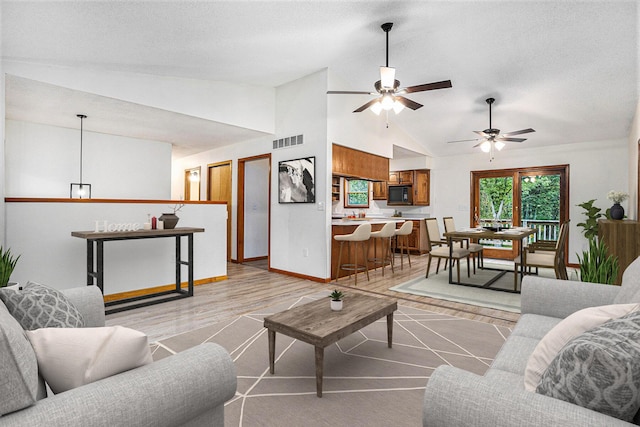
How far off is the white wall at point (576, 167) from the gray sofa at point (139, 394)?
770 centimetres

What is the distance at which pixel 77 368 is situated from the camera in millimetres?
996

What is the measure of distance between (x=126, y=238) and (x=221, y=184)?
12.1 ft

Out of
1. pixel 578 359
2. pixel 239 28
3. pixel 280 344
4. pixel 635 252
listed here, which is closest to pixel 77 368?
pixel 578 359

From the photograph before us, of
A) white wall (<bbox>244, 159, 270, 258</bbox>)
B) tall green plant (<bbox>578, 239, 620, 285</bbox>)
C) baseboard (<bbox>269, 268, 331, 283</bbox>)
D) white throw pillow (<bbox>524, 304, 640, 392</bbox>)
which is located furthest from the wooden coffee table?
white wall (<bbox>244, 159, 270, 258</bbox>)

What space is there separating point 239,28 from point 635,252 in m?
5.34

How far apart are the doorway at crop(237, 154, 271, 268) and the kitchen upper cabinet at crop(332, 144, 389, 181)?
6.07 ft

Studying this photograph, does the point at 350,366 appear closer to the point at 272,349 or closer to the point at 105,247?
the point at 272,349

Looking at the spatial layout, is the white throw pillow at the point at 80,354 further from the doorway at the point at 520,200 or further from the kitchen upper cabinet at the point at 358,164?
the doorway at the point at 520,200

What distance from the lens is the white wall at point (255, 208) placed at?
694 cm

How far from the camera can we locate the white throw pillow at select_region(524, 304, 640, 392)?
3.86 feet

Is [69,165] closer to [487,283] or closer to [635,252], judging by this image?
[487,283]

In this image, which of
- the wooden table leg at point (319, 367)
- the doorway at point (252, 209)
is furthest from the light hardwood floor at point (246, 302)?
the wooden table leg at point (319, 367)

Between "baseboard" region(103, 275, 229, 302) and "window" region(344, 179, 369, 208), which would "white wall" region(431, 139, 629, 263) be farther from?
"baseboard" region(103, 275, 229, 302)

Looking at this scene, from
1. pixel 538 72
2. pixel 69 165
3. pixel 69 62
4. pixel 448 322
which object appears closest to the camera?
pixel 448 322
